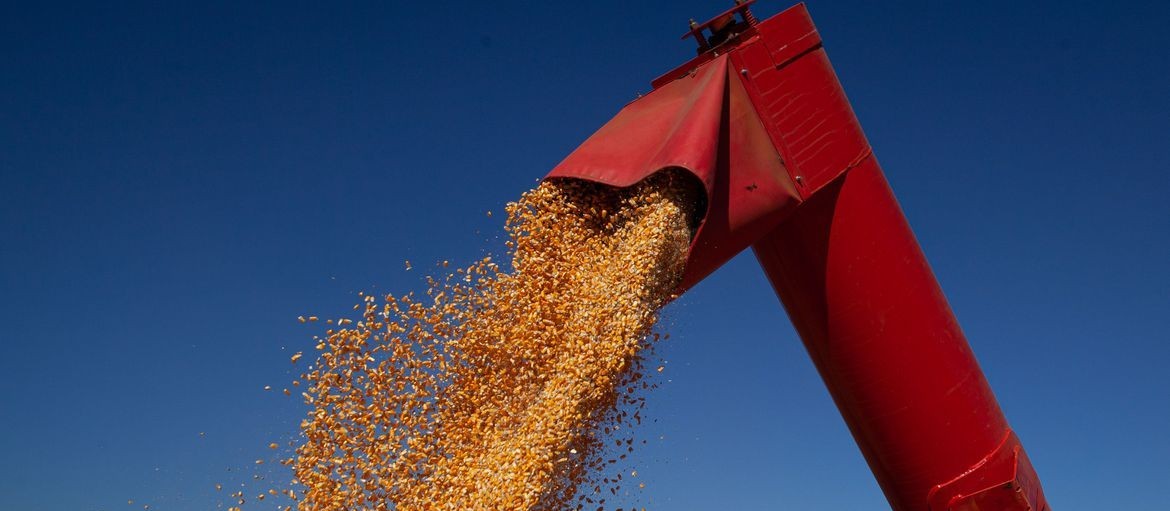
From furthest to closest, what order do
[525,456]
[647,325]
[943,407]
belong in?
[943,407] → [647,325] → [525,456]

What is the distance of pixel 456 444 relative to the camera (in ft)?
12.6

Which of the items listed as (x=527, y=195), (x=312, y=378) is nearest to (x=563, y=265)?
(x=527, y=195)

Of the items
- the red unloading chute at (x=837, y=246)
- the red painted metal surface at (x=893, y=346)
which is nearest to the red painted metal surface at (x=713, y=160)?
the red unloading chute at (x=837, y=246)

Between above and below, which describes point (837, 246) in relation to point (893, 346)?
above

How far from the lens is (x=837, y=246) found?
4023 mm

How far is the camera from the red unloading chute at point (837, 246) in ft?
13.0

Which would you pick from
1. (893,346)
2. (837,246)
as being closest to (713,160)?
(837,246)

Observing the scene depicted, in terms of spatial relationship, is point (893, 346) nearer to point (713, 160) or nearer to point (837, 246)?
point (837, 246)

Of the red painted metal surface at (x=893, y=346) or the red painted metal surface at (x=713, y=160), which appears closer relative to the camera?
the red painted metal surface at (x=713, y=160)

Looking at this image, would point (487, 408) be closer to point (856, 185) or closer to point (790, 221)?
point (790, 221)

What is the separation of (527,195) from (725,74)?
896 millimetres

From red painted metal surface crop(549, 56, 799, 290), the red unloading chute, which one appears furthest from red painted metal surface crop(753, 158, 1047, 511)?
red painted metal surface crop(549, 56, 799, 290)

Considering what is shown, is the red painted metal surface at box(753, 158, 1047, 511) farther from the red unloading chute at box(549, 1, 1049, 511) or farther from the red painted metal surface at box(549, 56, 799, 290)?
the red painted metal surface at box(549, 56, 799, 290)

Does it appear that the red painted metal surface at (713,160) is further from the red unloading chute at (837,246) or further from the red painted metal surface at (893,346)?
the red painted metal surface at (893,346)
